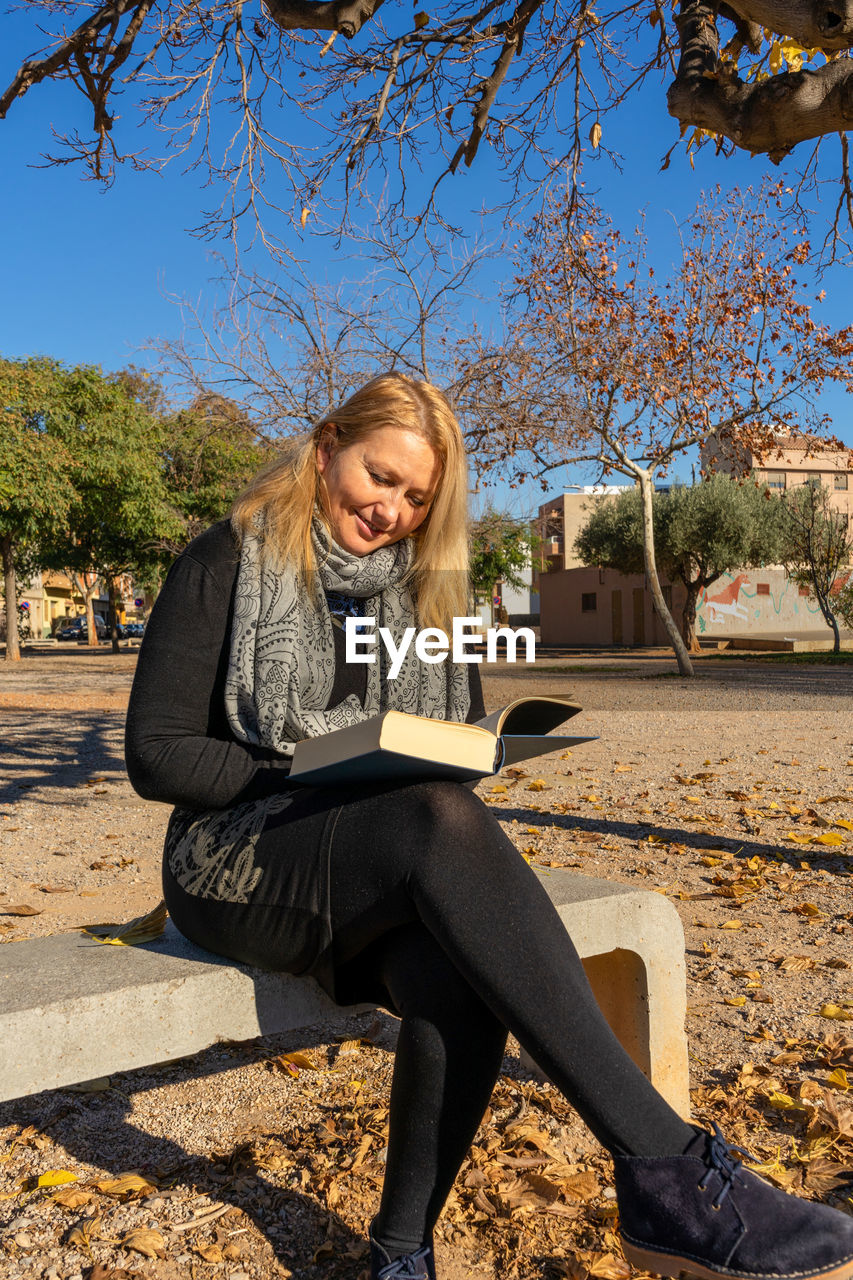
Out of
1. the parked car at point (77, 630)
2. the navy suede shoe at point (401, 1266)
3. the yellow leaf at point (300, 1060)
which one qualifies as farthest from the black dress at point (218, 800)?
the parked car at point (77, 630)

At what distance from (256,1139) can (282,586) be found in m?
1.33

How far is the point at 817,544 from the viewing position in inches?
997

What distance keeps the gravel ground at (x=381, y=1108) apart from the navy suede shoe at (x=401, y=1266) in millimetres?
279

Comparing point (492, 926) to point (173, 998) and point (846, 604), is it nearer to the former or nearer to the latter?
point (173, 998)

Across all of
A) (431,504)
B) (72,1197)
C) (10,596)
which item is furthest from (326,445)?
(10,596)

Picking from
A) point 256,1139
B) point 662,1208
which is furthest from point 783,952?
point 662,1208

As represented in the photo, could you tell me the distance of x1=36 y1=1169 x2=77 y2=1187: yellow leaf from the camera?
2.15 metres

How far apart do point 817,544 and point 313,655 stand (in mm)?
25481

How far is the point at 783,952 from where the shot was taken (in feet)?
11.5

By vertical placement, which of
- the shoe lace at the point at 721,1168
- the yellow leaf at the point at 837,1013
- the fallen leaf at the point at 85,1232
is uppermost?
the shoe lace at the point at 721,1168

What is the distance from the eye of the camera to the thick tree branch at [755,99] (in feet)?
11.9

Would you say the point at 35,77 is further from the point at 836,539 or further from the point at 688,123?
the point at 836,539

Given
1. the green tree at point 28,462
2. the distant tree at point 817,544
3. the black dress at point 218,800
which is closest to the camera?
the black dress at point 218,800

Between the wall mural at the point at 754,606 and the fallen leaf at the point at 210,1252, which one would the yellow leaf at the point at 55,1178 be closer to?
the fallen leaf at the point at 210,1252
